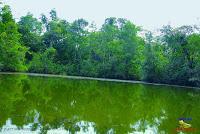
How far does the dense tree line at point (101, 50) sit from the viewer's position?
5025 cm

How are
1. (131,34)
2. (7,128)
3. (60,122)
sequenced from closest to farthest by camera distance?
(7,128), (60,122), (131,34)

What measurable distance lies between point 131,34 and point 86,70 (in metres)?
10.7

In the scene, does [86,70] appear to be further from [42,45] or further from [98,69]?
[42,45]

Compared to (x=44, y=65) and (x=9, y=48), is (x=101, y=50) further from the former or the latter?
(x=9, y=48)

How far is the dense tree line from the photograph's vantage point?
5025 cm

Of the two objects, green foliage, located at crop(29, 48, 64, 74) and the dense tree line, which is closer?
the dense tree line

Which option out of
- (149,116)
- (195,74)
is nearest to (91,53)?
(195,74)

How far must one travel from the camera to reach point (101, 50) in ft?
213

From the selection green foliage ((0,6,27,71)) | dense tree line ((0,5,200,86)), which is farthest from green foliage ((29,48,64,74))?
green foliage ((0,6,27,71))

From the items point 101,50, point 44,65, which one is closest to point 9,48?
point 44,65

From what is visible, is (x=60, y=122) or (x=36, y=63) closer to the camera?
(x=60, y=122)

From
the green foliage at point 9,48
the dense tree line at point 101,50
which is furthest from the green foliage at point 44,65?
the green foliage at point 9,48

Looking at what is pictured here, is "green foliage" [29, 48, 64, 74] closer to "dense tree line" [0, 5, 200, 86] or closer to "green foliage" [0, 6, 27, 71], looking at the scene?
"dense tree line" [0, 5, 200, 86]

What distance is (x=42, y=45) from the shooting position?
6525 centimetres
